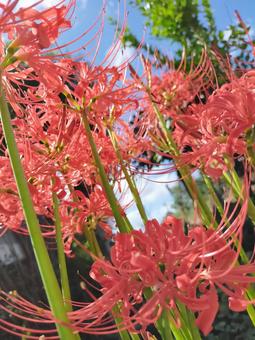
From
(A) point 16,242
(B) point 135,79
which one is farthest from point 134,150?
(A) point 16,242

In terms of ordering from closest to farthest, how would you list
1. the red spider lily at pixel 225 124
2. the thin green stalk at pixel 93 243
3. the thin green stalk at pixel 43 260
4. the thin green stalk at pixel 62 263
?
the thin green stalk at pixel 43 260, the thin green stalk at pixel 62 263, the red spider lily at pixel 225 124, the thin green stalk at pixel 93 243

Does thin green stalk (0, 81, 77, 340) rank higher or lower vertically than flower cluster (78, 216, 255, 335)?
higher

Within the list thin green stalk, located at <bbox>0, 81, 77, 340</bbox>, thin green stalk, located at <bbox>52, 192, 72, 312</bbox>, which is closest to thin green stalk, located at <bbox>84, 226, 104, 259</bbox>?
thin green stalk, located at <bbox>52, 192, 72, 312</bbox>

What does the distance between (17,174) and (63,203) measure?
37 centimetres

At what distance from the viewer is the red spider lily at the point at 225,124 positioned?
0.74 meters

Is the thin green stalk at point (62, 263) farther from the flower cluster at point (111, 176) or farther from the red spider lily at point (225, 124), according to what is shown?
the red spider lily at point (225, 124)

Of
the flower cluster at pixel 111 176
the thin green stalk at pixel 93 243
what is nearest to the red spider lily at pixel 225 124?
the flower cluster at pixel 111 176

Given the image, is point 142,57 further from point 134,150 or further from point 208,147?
point 208,147

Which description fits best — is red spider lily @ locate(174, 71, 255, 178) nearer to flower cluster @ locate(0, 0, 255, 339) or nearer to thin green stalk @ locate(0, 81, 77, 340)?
flower cluster @ locate(0, 0, 255, 339)

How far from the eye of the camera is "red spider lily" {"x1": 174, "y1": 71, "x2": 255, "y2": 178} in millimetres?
741

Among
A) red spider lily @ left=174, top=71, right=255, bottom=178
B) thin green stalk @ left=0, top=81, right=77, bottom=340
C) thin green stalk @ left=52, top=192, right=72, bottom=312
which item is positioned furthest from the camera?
red spider lily @ left=174, top=71, right=255, bottom=178

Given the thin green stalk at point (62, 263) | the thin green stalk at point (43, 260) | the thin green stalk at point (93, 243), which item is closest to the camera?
the thin green stalk at point (43, 260)

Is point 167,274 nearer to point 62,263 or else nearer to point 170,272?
point 170,272

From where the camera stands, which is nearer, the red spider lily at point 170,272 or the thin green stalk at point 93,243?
the red spider lily at point 170,272
